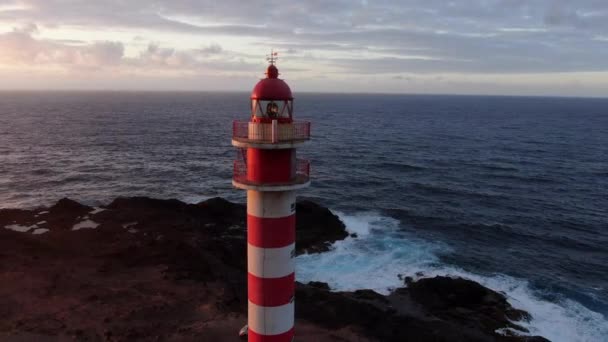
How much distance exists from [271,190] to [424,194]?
41.0 metres

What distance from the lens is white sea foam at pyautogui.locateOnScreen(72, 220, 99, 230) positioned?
115ft

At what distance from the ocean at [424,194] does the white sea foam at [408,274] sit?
110 millimetres

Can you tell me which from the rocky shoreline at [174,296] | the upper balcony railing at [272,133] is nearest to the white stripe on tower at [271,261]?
the upper balcony railing at [272,133]

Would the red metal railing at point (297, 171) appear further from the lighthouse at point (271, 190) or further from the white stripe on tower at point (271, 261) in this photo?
the white stripe on tower at point (271, 261)

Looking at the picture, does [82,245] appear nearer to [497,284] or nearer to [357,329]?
[357,329]

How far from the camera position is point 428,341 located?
2123 cm

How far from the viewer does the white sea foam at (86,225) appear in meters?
34.9

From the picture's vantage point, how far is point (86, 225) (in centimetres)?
3550

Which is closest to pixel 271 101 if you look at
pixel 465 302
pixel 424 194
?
pixel 465 302

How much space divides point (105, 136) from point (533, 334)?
87073mm

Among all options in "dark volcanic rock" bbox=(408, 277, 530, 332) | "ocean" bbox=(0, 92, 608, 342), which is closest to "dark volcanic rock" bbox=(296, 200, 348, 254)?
"ocean" bbox=(0, 92, 608, 342)

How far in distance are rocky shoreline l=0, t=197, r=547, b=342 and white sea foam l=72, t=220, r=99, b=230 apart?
0.15 meters

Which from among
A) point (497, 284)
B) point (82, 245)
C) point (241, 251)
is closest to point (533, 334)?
point (497, 284)

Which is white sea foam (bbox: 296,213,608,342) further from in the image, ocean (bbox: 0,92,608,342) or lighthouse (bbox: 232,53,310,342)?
lighthouse (bbox: 232,53,310,342)
